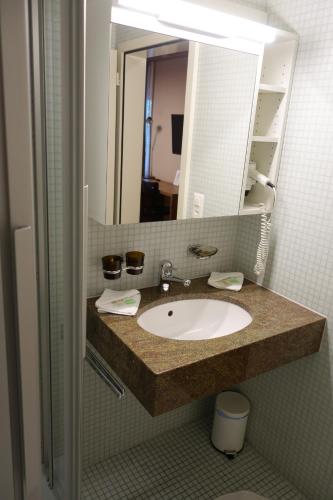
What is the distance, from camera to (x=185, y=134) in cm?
155

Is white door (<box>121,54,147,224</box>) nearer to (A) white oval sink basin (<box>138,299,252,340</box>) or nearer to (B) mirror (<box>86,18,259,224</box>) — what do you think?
(B) mirror (<box>86,18,259,224</box>)

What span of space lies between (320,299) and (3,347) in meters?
1.39

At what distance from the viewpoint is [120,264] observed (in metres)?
1.57

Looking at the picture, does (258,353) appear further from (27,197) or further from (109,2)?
(109,2)

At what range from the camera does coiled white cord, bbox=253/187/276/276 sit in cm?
178

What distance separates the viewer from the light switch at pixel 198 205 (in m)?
1.64

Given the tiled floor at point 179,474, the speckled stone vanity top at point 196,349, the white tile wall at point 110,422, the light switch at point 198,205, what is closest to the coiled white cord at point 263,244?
the speckled stone vanity top at point 196,349

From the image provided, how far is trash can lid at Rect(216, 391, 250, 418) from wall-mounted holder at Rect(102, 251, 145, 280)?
923 millimetres

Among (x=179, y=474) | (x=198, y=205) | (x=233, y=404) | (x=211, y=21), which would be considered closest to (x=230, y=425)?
(x=233, y=404)

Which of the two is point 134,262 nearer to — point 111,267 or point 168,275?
point 111,267

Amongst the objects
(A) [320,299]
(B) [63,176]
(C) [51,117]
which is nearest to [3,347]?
(B) [63,176]

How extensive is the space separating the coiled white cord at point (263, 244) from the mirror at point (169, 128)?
5.9 inches

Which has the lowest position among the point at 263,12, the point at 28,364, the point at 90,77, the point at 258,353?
the point at 258,353

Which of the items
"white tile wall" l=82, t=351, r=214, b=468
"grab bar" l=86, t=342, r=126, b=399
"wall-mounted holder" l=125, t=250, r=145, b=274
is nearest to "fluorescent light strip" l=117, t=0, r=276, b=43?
"wall-mounted holder" l=125, t=250, r=145, b=274
